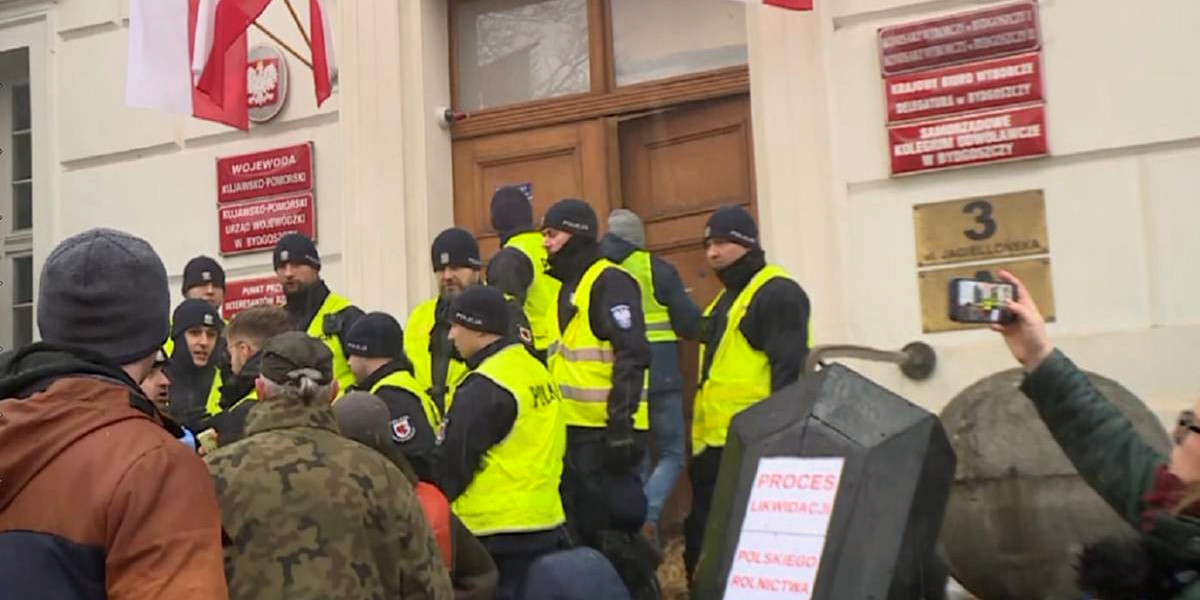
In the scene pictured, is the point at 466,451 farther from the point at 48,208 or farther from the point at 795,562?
the point at 48,208

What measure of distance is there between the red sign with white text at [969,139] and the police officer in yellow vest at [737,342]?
3.96 feet

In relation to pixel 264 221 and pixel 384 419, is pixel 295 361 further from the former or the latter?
pixel 264 221

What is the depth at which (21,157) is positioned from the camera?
9.70m

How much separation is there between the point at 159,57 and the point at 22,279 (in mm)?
2933

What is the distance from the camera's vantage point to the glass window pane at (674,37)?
736cm

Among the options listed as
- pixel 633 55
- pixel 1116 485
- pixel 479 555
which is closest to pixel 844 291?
pixel 633 55

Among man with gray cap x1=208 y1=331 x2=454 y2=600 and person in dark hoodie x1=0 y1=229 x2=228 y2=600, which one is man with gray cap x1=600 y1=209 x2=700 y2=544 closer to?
man with gray cap x1=208 y1=331 x2=454 y2=600

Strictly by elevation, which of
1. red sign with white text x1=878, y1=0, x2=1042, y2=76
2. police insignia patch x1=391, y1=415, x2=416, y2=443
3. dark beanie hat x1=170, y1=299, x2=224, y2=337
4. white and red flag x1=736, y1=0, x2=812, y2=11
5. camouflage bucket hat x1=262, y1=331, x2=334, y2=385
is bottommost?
police insignia patch x1=391, y1=415, x2=416, y2=443

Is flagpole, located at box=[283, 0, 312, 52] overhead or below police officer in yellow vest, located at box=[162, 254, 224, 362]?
overhead

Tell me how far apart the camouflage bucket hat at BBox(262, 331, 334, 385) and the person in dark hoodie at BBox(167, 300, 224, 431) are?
3.03 meters

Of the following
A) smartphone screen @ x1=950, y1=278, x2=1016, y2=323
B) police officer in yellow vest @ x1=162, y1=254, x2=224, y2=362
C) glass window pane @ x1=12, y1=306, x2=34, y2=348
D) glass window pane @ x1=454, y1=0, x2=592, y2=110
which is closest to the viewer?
smartphone screen @ x1=950, y1=278, x2=1016, y2=323

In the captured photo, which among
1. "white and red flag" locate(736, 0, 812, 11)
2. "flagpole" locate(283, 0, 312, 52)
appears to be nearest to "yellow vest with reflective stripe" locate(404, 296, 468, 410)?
"white and red flag" locate(736, 0, 812, 11)

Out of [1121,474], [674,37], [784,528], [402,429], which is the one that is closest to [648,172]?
[674,37]

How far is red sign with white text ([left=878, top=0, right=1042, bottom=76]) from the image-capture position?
20.8 ft
